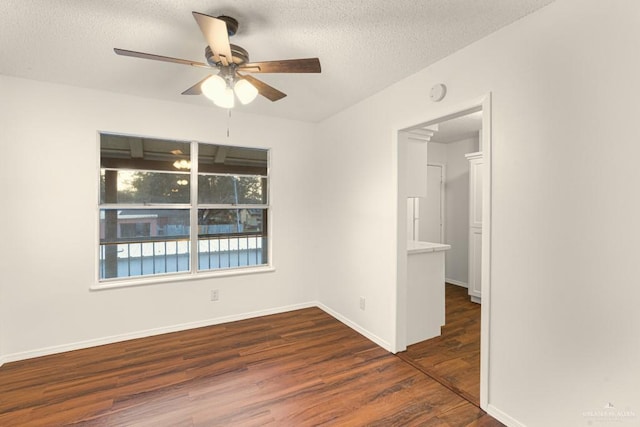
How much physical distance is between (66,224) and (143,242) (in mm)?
708

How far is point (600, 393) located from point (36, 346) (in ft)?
14.2

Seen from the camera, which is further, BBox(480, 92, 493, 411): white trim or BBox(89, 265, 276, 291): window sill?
BBox(89, 265, 276, 291): window sill

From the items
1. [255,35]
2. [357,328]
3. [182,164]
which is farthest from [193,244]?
[255,35]

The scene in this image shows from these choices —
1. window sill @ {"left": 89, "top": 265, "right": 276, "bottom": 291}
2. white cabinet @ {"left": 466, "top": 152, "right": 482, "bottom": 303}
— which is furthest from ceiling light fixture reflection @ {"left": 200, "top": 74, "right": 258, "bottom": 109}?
white cabinet @ {"left": 466, "top": 152, "right": 482, "bottom": 303}

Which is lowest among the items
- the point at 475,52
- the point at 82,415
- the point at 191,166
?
the point at 82,415

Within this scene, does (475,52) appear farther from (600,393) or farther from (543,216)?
(600,393)

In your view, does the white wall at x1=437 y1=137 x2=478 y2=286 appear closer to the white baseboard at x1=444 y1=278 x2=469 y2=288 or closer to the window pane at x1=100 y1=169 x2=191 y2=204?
the white baseboard at x1=444 y1=278 x2=469 y2=288

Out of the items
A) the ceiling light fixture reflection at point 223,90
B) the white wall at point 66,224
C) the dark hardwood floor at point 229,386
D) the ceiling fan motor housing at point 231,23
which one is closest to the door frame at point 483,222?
the dark hardwood floor at point 229,386

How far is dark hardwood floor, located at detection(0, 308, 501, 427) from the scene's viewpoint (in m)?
2.01

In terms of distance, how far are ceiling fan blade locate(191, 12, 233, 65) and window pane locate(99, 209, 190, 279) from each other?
2228 millimetres

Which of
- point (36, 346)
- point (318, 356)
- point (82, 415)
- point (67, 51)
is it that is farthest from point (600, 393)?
point (36, 346)

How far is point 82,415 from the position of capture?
2039 mm

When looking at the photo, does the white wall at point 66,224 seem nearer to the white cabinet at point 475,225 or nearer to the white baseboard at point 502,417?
the white baseboard at point 502,417

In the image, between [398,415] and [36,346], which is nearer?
[398,415]
